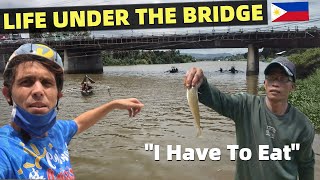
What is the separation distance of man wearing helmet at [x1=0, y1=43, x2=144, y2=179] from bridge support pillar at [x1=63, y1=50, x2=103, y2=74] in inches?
2250

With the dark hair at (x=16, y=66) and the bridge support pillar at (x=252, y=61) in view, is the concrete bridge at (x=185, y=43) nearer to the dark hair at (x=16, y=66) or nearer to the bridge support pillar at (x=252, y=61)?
the bridge support pillar at (x=252, y=61)

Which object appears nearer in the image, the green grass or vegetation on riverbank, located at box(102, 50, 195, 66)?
the green grass

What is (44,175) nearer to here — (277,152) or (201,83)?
(201,83)

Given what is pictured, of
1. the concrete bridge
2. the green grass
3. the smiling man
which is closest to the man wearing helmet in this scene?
the smiling man

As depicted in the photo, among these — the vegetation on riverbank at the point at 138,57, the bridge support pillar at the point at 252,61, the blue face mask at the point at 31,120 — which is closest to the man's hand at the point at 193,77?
the blue face mask at the point at 31,120

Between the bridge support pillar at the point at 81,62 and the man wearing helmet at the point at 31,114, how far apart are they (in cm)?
5715

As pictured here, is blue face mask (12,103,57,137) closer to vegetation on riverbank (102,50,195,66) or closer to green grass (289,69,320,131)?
green grass (289,69,320,131)

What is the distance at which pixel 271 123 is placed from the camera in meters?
2.85

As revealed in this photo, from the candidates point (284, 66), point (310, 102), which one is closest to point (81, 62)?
point (310, 102)

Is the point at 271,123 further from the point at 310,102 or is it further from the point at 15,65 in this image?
the point at 310,102

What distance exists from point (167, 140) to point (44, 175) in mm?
11537

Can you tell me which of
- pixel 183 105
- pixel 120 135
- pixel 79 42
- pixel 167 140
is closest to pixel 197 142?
pixel 167 140

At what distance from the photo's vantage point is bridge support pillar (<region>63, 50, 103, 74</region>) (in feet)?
191

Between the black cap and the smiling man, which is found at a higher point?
the black cap
